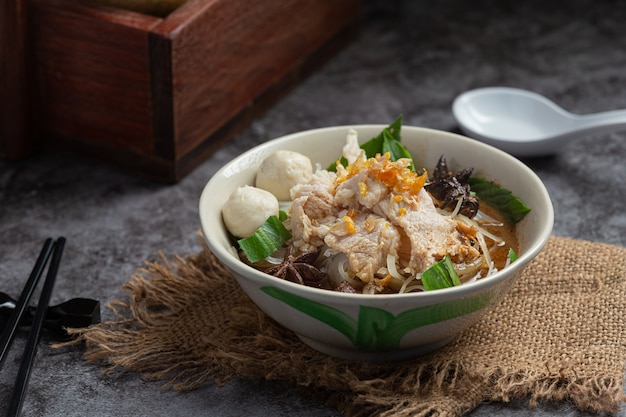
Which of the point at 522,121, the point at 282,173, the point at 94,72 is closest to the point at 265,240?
the point at 282,173

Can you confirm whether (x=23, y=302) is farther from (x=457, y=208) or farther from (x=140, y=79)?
(x=457, y=208)

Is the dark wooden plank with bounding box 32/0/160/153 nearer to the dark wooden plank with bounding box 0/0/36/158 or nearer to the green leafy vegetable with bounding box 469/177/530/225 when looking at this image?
the dark wooden plank with bounding box 0/0/36/158

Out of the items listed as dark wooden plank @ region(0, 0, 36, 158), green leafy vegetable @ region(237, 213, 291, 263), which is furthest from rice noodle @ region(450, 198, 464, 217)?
dark wooden plank @ region(0, 0, 36, 158)

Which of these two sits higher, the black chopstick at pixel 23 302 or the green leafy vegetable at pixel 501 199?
the green leafy vegetable at pixel 501 199

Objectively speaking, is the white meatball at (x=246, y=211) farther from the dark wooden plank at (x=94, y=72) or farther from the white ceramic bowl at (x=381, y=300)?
the dark wooden plank at (x=94, y=72)

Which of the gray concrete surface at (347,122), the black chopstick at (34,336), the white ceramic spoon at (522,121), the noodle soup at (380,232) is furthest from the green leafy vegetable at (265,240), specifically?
the white ceramic spoon at (522,121)

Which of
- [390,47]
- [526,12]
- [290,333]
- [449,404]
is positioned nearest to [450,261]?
[449,404]
